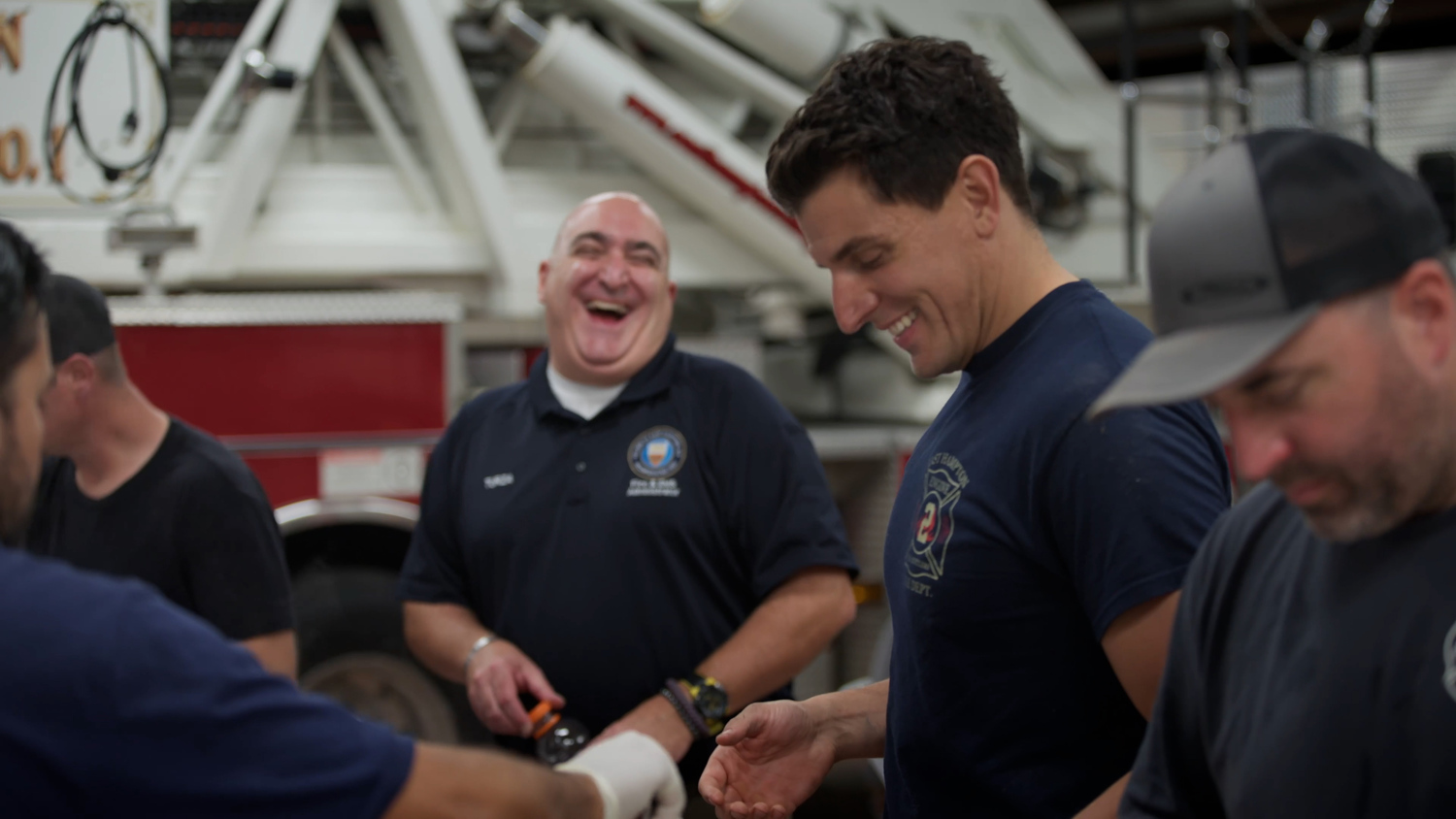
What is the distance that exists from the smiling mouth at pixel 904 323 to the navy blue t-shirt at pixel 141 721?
86 cm

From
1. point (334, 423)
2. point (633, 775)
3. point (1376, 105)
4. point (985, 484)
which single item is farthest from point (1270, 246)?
point (1376, 105)

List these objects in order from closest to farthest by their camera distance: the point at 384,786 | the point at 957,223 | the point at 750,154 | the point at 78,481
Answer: the point at 384,786, the point at 957,223, the point at 78,481, the point at 750,154

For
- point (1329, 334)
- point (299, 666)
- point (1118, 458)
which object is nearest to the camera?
point (1329, 334)

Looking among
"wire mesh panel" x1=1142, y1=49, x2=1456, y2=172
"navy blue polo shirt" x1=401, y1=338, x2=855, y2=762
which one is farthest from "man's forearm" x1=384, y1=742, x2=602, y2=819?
"wire mesh panel" x1=1142, y1=49, x2=1456, y2=172

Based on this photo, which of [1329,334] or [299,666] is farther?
[299,666]

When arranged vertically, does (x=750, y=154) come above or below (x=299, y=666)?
above

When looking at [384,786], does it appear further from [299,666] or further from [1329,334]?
[299,666]

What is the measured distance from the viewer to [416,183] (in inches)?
184

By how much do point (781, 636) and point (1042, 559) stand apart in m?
1.17

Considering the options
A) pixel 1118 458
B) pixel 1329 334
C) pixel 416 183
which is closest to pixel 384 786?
pixel 1118 458

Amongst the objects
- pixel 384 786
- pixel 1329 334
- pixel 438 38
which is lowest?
pixel 384 786

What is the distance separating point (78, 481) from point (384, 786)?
154 cm

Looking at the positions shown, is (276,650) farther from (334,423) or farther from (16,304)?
(334,423)

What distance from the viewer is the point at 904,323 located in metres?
1.68
